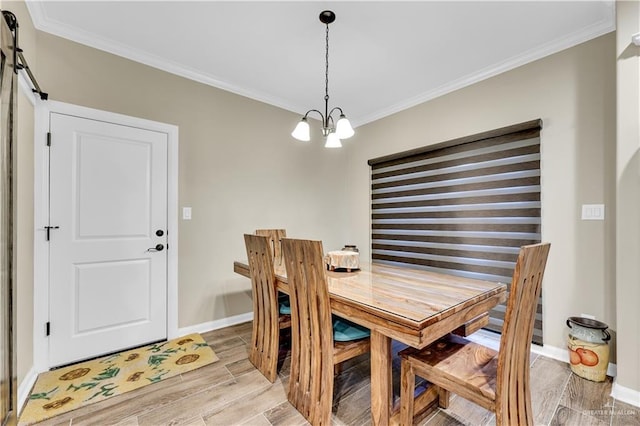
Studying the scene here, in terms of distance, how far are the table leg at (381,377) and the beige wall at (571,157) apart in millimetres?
1857

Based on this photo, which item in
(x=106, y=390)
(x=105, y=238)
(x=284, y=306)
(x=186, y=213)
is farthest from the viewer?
(x=186, y=213)

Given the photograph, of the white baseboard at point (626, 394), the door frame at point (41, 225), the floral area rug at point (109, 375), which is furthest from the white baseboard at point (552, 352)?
the door frame at point (41, 225)

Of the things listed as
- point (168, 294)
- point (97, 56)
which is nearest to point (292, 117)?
point (97, 56)

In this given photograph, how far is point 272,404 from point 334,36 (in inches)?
109

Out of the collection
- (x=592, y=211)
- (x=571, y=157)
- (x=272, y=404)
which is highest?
(x=571, y=157)

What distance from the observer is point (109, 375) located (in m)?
2.05

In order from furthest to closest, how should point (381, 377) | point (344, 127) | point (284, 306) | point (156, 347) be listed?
point (156, 347)
point (284, 306)
point (344, 127)
point (381, 377)

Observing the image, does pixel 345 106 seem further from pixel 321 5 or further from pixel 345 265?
pixel 345 265

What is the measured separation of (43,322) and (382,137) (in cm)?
386

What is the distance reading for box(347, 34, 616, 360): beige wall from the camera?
209 cm

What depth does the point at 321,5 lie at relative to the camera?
196cm

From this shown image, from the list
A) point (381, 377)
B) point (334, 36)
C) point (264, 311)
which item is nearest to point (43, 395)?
point (264, 311)

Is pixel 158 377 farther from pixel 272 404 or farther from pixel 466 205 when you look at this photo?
pixel 466 205

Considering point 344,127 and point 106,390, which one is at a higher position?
point 344,127
